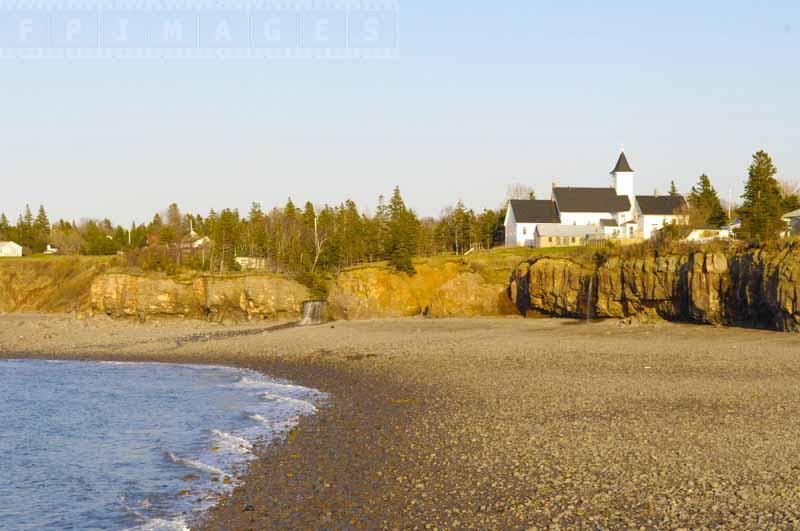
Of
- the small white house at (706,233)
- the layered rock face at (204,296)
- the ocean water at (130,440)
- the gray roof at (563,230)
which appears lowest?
the ocean water at (130,440)

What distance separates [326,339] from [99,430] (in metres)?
24.3

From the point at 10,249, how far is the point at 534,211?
99092 millimetres

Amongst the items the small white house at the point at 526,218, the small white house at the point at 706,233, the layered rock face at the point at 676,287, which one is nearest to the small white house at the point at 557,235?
the small white house at the point at 526,218

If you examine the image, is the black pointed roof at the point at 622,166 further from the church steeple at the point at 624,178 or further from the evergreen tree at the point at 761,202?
the evergreen tree at the point at 761,202

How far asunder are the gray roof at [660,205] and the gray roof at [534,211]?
35.3ft

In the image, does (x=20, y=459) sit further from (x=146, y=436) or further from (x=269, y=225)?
(x=269, y=225)

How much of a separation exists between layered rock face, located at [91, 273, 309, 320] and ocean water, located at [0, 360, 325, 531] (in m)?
28.1

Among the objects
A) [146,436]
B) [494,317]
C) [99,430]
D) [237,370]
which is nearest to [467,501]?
[146,436]

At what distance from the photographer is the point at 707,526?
39.2 feet

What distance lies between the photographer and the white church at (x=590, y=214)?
287 ft

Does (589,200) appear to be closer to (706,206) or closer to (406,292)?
(706,206)

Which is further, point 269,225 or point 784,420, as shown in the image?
point 269,225

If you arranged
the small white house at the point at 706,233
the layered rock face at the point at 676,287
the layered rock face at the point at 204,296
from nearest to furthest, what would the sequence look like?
1. the layered rock face at the point at 676,287
2. the small white house at the point at 706,233
3. the layered rock face at the point at 204,296

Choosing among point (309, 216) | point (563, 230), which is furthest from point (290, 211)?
point (563, 230)
